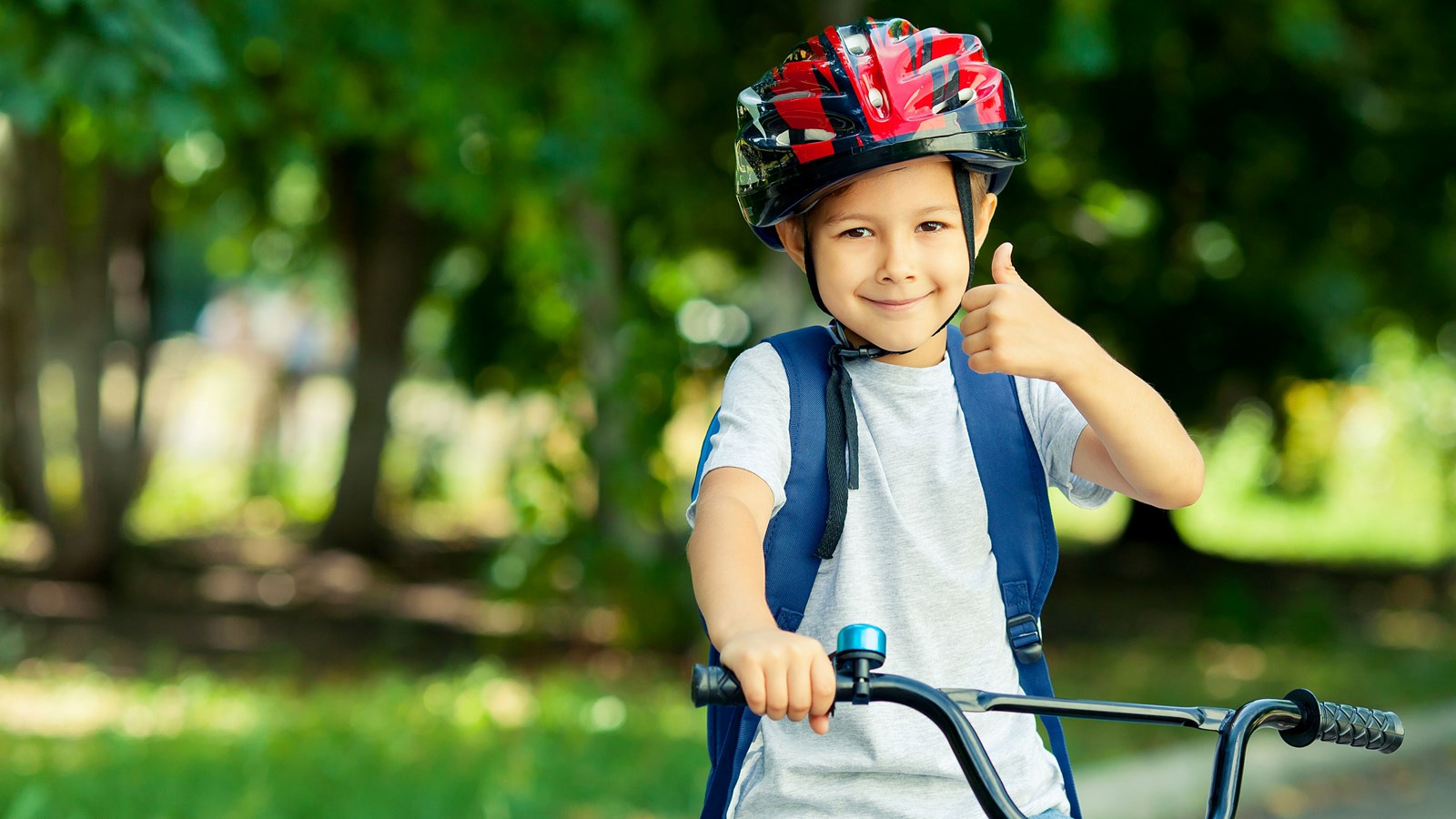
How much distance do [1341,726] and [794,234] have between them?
3.20 feet

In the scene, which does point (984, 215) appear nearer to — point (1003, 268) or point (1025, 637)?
point (1003, 268)

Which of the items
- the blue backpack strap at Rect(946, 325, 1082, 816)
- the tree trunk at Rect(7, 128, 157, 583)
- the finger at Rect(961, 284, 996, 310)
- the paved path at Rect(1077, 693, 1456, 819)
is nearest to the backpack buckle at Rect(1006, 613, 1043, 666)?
the blue backpack strap at Rect(946, 325, 1082, 816)

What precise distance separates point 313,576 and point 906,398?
13666 millimetres

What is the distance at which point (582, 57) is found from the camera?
7.46 metres

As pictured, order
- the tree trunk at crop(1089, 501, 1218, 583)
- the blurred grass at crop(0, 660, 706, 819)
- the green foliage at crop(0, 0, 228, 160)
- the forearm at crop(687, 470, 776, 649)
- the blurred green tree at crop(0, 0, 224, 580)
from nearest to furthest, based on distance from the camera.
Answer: the forearm at crop(687, 470, 776, 649) → the green foliage at crop(0, 0, 228, 160) → the blurred grass at crop(0, 660, 706, 819) → the blurred green tree at crop(0, 0, 224, 580) → the tree trunk at crop(1089, 501, 1218, 583)

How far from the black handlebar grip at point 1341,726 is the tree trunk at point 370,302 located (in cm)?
1152

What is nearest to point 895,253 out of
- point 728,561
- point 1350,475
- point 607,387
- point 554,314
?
point 728,561

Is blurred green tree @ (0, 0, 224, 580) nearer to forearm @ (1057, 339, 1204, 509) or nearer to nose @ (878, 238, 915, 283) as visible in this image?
nose @ (878, 238, 915, 283)

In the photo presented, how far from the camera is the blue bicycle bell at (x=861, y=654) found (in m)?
1.62

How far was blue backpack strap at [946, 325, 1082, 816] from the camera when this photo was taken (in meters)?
2.07

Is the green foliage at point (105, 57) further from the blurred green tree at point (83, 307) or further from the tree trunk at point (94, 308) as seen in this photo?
the tree trunk at point (94, 308)

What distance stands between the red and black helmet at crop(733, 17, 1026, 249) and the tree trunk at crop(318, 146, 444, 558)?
10949 mm

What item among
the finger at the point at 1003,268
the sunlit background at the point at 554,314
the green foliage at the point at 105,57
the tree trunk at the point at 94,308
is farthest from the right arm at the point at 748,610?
the tree trunk at the point at 94,308

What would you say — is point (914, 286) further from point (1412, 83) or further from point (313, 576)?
point (313, 576)
